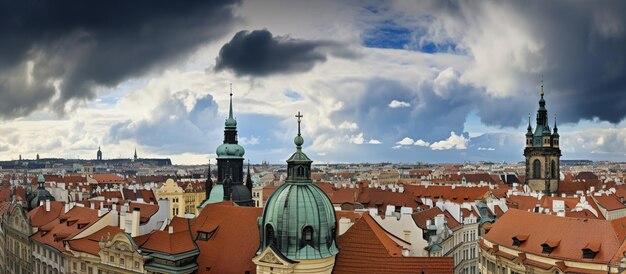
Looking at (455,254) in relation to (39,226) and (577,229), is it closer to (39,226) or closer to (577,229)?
(577,229)

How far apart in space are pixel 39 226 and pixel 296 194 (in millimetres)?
49800

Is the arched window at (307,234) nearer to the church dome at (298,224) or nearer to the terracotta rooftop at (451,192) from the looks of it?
the church dome at (298,224)

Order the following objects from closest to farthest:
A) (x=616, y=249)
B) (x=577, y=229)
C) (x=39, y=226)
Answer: (x=616, y=249) → (x=577, y=229) → (x=39, y=226)

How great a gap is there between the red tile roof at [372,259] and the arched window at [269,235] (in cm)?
601

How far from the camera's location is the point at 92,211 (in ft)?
236

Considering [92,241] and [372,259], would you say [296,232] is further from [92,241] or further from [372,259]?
[92,241]

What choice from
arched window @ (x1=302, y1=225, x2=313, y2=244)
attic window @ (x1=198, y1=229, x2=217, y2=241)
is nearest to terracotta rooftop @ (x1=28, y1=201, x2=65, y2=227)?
attic window @ (x1=198, y1=229, x2=217, y2=241)

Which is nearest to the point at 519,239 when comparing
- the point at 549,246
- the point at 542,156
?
the point at 549,246

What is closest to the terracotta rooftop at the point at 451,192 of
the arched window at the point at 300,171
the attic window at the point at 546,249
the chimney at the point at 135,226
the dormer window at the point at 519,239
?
the dormer window at the point at 519,239

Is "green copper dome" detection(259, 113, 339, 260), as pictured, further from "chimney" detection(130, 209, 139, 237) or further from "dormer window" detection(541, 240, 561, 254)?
"dormer window" detection(541, 240, 561, 254)

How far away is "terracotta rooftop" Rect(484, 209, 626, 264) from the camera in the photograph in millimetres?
54219

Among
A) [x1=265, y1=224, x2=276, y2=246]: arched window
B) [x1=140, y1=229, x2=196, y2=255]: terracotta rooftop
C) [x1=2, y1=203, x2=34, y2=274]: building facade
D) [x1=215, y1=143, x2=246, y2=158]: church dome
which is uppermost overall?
[x1=215, y1=143, x2=246, y2=158]: church dome

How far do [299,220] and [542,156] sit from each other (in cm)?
10869

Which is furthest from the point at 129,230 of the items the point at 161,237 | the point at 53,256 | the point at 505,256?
the point at 505,256
